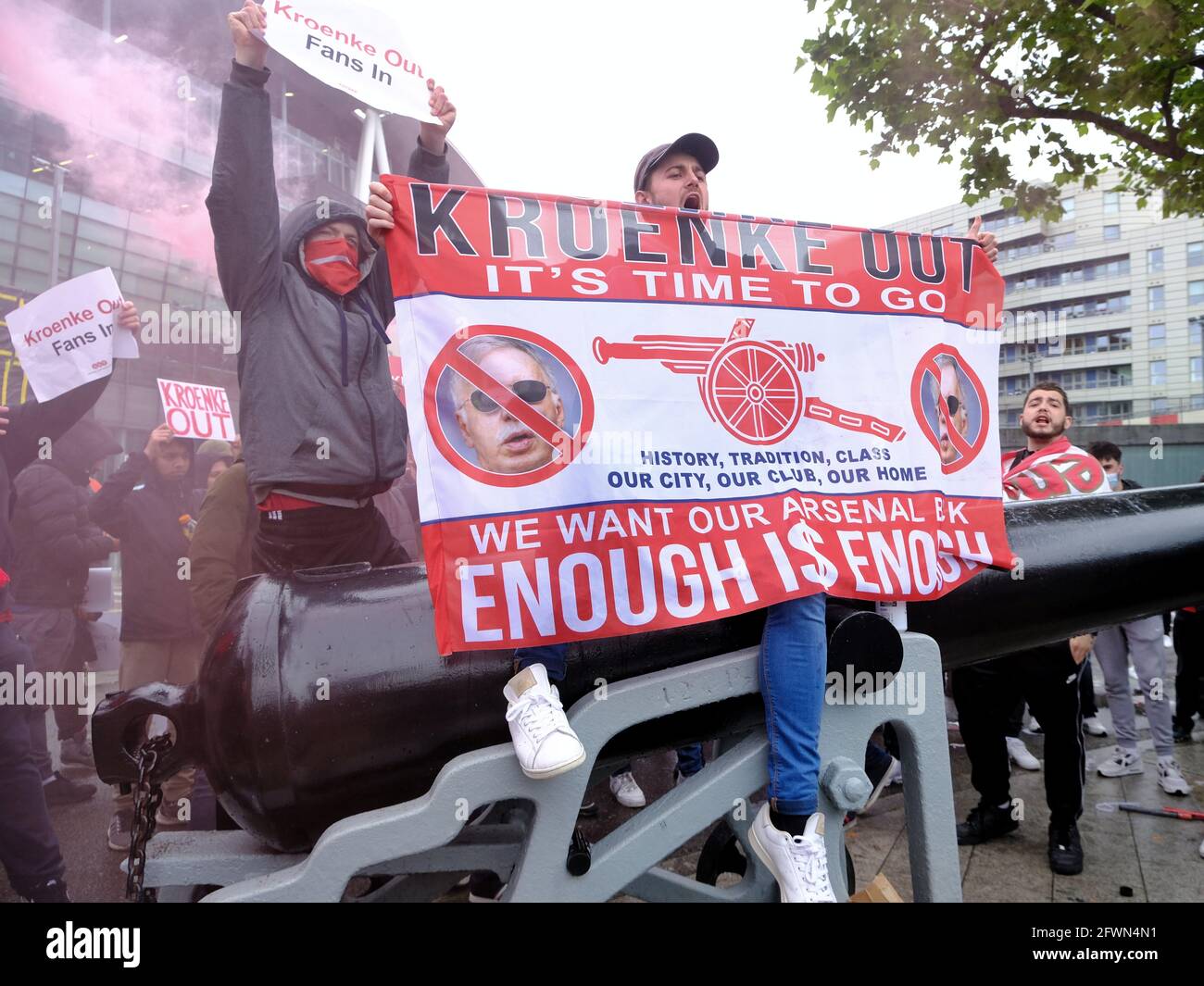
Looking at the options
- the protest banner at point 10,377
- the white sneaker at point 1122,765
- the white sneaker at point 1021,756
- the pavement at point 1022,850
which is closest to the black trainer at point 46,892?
the pavement at point 1022,850

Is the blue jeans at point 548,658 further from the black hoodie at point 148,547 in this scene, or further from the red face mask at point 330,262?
the black hoodie at point 148,547

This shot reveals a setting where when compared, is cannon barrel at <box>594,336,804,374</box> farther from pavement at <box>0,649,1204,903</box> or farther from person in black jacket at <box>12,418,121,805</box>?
person in black jacket at <box>12,418,121,805</box>

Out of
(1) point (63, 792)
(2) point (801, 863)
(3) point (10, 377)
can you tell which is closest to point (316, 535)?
(2) point (801, 863)

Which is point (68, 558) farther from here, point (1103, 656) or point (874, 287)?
point (1103, 656)

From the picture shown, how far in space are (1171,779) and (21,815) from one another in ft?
17.6

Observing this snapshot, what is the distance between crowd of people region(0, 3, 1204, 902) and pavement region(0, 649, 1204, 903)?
0.37 feet

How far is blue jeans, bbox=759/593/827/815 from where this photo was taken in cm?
194

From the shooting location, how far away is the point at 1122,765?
4469 millimetres

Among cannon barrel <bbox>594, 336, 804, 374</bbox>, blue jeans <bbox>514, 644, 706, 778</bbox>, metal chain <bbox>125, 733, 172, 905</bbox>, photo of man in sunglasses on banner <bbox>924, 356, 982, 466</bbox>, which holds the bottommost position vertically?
metal chain <bbox>125, 733, 172, 905</bbox>

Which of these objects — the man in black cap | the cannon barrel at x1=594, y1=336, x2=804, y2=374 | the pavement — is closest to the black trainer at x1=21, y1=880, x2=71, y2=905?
the pavement

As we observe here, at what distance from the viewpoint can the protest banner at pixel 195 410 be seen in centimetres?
634

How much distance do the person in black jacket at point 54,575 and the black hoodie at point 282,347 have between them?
264cm

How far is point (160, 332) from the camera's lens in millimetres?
14648
